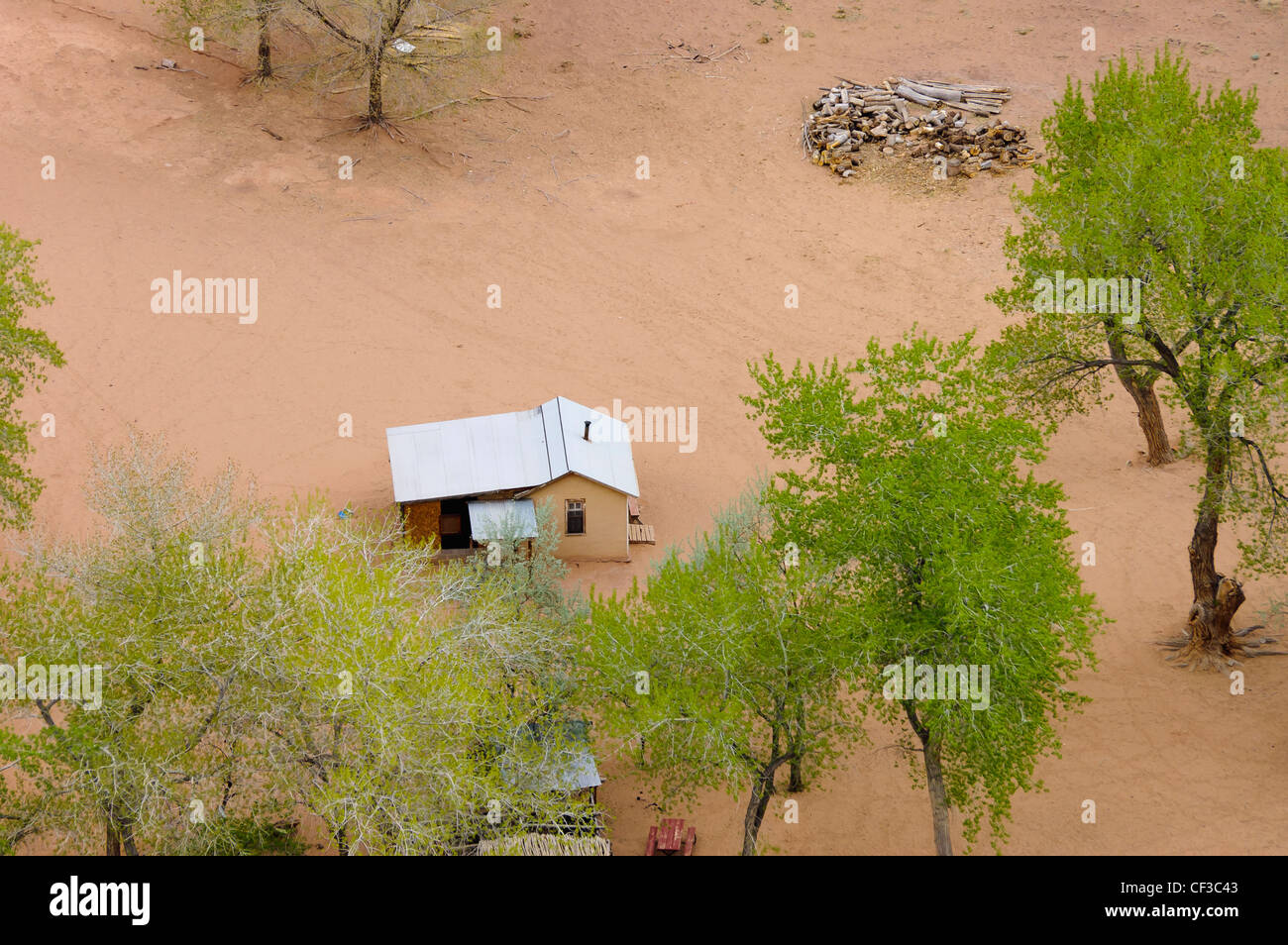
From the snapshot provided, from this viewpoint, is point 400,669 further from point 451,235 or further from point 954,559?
point 451,235

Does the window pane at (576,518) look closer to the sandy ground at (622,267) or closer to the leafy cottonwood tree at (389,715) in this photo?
the sandy ground at (622,267)

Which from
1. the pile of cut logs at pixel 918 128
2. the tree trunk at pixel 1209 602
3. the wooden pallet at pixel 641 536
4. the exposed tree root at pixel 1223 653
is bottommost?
the exposed tree root at pixel 1223 653

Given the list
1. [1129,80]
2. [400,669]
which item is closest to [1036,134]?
[1129,80]

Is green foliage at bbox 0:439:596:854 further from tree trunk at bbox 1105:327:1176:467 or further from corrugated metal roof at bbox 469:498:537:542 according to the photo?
tree trunk at bbox 1105:327:1176:467

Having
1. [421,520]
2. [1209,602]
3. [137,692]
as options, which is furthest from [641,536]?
[137,692]

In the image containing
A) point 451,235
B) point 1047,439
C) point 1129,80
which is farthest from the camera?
point 451,235

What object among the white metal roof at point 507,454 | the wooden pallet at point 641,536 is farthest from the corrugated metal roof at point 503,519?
the wooden pallet at point 641,536

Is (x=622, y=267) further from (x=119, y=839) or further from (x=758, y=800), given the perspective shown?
(x=119, y=839)
